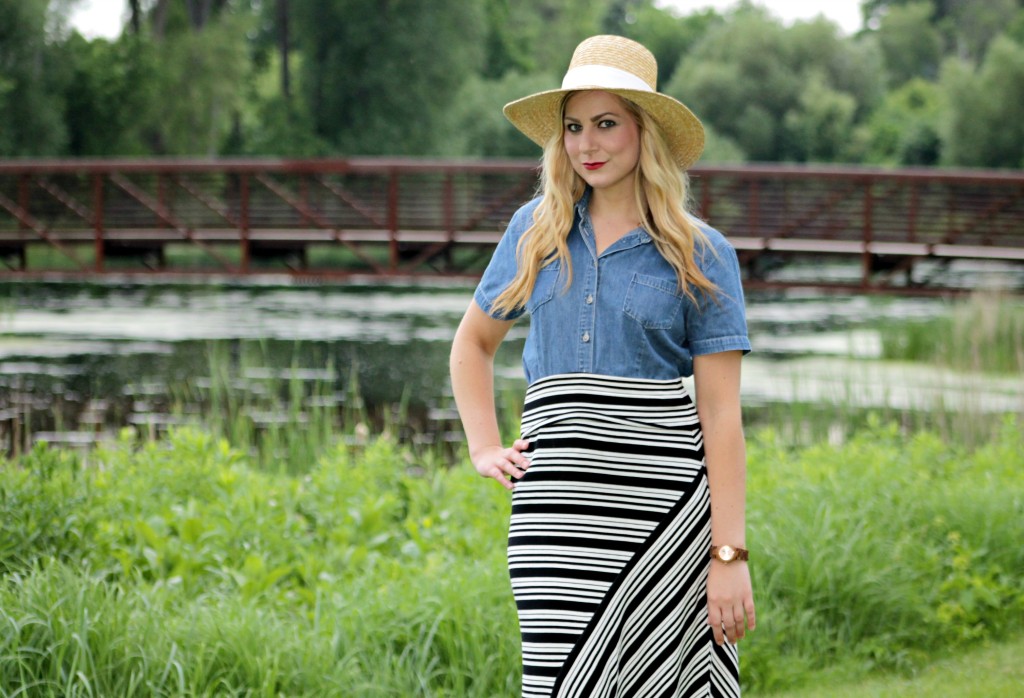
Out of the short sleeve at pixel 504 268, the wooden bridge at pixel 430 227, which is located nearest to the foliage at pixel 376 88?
the wooden bridge at pixel 430 227

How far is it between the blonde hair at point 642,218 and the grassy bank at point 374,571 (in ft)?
5.26

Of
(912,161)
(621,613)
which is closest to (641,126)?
(621,613)

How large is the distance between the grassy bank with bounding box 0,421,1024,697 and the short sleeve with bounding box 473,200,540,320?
1.49m

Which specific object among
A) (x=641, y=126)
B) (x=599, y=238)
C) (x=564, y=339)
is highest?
(x=641, y=126)

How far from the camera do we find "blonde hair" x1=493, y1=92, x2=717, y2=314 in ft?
7.23

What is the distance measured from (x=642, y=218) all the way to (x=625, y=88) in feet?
0.65

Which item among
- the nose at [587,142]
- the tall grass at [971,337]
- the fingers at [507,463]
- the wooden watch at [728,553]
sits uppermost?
the nose at [587,142]

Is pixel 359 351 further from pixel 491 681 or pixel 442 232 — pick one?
pixel 491 681

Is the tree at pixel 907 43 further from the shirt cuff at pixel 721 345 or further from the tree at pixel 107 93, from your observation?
the shirt cuff at pixel 721 345

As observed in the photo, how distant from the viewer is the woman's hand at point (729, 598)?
7.29 feet

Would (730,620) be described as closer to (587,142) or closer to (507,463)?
(507,463)

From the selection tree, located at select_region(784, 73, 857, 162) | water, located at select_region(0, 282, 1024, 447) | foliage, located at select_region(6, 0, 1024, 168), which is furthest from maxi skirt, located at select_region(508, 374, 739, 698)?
tree, located at select_region(784, 73, 857, 162)

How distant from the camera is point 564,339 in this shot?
224cm

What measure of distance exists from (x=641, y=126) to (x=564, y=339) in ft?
1.18
